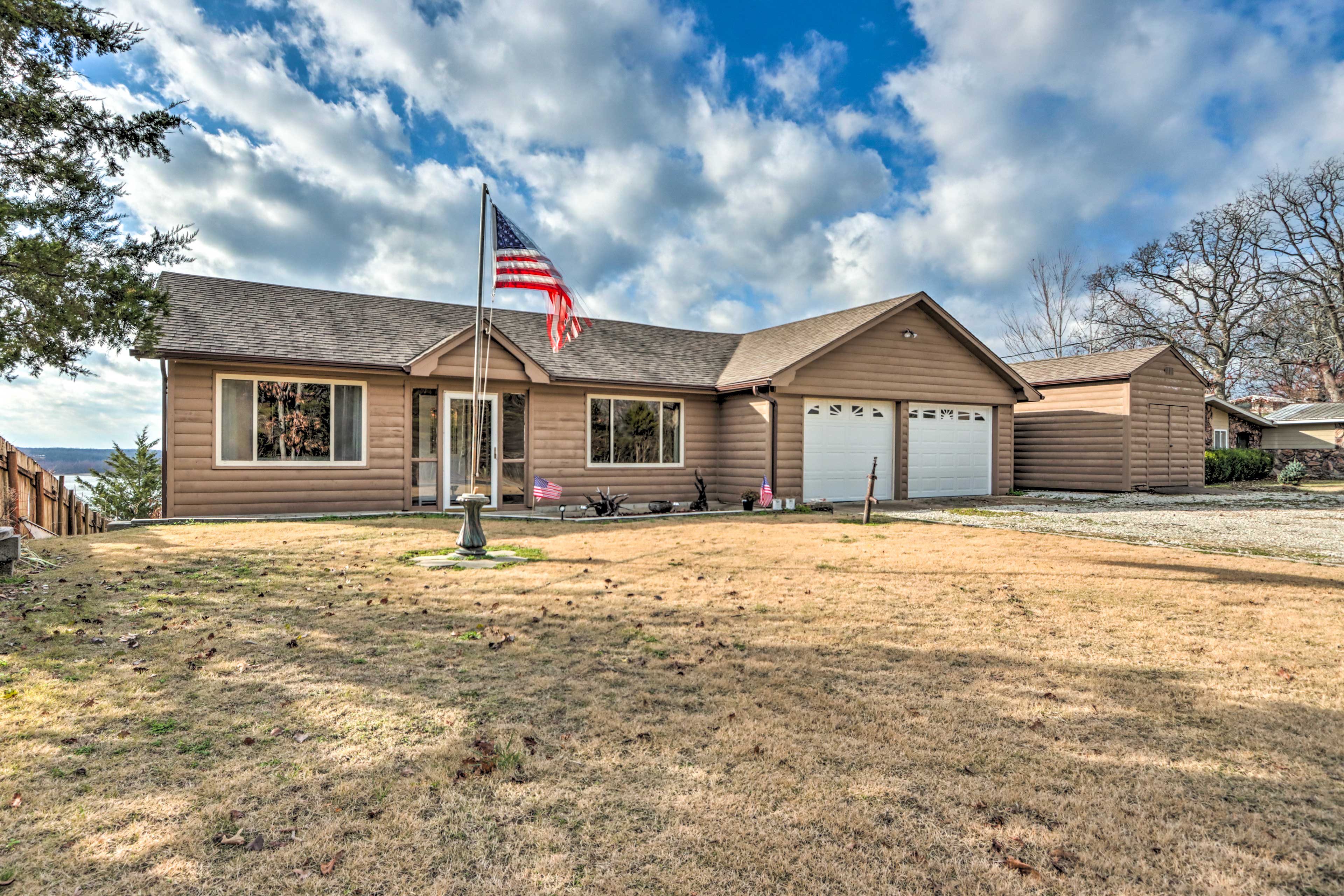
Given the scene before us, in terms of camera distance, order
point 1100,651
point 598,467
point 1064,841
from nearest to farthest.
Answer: point 1064,841
point 1100,651
point 598,467

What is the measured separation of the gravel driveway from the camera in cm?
910

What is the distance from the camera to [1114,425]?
62.0ft

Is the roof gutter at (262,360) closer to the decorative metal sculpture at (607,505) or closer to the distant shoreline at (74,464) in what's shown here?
the distant shoreline at (74,464)

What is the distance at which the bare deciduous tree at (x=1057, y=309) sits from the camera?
36938 mm

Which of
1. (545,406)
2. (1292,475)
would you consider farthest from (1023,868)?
(1292,475)

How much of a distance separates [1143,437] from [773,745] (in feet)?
69.1

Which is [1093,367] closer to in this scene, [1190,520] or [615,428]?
[1190,520]

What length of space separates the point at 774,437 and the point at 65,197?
11767 mm

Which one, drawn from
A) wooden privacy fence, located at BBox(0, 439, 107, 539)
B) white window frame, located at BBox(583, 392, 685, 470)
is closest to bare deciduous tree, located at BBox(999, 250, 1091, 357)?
white window frame, located at BBox(583, 392, 685, 470)

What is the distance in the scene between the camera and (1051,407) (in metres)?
20.7

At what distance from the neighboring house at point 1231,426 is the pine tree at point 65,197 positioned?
3220 cm

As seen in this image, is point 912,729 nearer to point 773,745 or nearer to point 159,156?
point 773,745

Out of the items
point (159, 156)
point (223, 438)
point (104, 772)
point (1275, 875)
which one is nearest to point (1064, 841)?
point (1275, 875)

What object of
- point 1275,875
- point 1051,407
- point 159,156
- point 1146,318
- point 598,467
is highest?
point 1146,318
